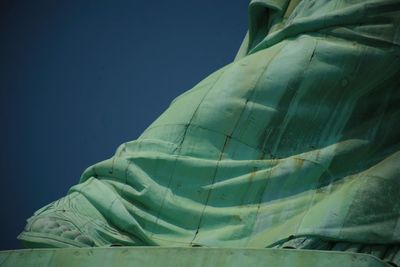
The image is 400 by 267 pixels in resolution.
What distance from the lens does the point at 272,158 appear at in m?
7.19

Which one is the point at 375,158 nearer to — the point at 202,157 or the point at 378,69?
the point at 378,69

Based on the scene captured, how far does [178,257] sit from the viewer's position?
6.32m

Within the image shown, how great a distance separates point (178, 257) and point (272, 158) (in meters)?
1.28

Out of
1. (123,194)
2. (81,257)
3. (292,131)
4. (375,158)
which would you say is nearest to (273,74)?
(292,131)

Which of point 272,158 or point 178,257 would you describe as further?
point 272,158

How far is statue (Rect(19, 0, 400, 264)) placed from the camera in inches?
266

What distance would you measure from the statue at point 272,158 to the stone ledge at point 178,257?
0.54 ft

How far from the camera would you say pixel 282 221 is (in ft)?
22.4

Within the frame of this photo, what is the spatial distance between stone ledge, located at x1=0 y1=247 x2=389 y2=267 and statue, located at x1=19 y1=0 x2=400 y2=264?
0.54 ft

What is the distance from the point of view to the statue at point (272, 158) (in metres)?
6.76

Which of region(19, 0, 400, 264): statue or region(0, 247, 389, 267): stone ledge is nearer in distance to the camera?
region(0, 247, 389, 267): stone ledge

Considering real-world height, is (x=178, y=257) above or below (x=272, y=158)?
below

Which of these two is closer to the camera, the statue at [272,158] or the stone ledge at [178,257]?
the stone ledge at [178,257]

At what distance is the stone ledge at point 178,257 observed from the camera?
6.02 m
